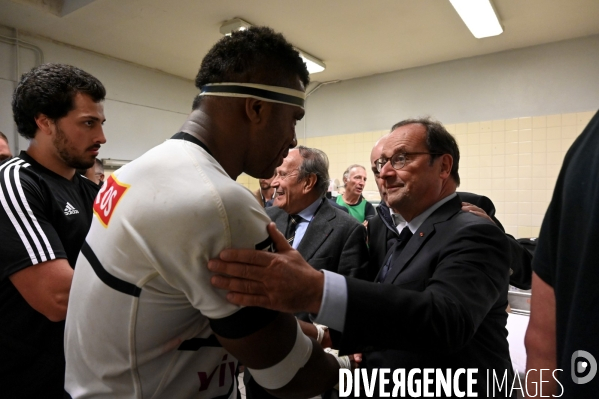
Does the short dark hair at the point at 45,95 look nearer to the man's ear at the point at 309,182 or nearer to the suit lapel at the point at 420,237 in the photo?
the man's ear at the point at 309,182

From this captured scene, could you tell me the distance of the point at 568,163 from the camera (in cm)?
74

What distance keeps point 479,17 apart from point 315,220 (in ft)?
10.2

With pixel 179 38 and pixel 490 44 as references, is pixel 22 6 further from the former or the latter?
pixel 490 44

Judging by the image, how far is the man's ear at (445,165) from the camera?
61.2 inches

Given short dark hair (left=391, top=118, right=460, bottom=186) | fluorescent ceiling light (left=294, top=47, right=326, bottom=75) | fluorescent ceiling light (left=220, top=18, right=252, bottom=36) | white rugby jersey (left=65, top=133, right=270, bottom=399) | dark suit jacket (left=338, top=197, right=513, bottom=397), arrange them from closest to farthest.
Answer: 1. white rugby jersey (left=65, top=133, right=270, bottom=399)
2. dark suit jacket (left=338, top=197, right=513, bottom=397)
3. short dark hair (left=391, top=118, right=460, bottom=186)
4. fluorescent ceiling light (left=220, top=18, right=252, bottom=36)
5. fluorescent ceiling light (left=294, top=47, right=326, bottom=75)

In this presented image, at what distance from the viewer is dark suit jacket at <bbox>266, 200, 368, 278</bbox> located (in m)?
1.89

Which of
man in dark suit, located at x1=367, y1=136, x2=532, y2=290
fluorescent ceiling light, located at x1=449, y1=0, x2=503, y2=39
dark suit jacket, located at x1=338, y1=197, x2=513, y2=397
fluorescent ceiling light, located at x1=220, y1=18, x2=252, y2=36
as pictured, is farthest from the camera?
fluorescent ceiling light, located at x1=220, y1=18, x2=252, y2=36

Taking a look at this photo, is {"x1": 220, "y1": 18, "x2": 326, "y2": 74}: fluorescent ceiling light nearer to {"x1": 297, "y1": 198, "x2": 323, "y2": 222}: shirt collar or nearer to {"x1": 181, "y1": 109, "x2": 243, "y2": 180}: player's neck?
{"x1": 297, "y1": 198, "x2": 323, "y2": 222}: shirt collar

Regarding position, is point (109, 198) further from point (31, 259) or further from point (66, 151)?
point (66, 151)

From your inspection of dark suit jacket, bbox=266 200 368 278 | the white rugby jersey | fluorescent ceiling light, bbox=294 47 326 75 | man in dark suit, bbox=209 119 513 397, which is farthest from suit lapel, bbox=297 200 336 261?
fluorescent ceiling light, bbox=294 47 326 75

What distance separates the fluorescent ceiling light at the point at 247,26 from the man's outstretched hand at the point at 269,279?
9.55ft

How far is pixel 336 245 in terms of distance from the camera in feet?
6.48

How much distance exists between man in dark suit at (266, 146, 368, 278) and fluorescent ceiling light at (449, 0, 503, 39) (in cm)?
244

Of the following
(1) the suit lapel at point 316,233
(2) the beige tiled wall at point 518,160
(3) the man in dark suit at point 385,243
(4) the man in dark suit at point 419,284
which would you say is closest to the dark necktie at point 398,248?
(4) the man in dark suit at point 419,284
